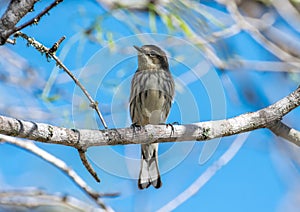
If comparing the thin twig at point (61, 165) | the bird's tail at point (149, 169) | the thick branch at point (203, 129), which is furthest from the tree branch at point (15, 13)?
the bird's tail at point (149, 169)

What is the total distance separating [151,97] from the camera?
205 inches

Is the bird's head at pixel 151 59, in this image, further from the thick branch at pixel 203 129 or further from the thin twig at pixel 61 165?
the thick branch at pixel 203 129

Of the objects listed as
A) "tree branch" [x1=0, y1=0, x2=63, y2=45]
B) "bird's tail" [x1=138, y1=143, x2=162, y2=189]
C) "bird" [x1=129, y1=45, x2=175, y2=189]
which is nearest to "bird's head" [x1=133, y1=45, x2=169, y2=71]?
"bird" [x1=129, y1=45, x2=175, y2=189]

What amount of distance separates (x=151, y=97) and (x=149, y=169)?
2.39ft

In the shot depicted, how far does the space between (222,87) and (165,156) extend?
799mm

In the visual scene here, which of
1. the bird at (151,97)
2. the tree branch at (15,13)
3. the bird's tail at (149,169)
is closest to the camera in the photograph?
the tree branch at (15,13)

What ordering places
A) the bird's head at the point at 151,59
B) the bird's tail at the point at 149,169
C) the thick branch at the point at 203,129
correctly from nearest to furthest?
the thick branch at the point at 203,129 < the bird's tail at the point at 149,169 < the bird's head at the point at 151,59

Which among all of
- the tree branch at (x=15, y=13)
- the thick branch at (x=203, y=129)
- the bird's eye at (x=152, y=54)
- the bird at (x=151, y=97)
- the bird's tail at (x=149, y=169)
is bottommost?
the thick branch at (x=203, y=129)

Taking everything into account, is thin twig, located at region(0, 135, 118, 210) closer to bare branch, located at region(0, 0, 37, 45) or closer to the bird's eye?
bare branch, located at region(0, 0, 37, 45)

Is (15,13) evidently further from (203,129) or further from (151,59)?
(151,59)

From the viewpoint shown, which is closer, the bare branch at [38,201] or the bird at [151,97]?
the bare branch at [38,201]

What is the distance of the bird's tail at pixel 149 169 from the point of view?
16.0 ft

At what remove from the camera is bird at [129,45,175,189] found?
16.7 feet

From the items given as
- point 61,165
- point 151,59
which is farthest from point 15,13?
point 151,59
